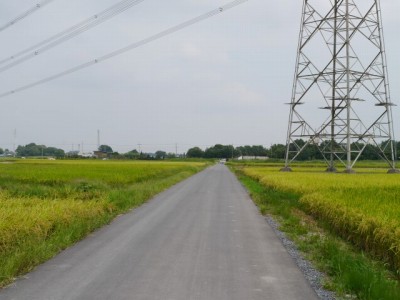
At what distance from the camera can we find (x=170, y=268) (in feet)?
23.3

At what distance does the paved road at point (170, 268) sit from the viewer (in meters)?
5.74

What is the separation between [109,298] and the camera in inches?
214

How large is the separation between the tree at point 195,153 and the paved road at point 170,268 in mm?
178513

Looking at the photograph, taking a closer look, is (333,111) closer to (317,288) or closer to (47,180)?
(47,180)

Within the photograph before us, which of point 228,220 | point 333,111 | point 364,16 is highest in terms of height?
point 364,16

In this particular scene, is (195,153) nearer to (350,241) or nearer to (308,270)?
(350,241)

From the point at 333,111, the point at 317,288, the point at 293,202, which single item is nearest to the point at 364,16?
the point at 333,111

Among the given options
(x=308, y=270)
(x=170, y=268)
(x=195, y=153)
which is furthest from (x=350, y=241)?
(x=195, y=153)

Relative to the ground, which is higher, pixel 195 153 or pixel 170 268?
pixel 195 153

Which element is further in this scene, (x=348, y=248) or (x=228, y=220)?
(x=228, y=220)

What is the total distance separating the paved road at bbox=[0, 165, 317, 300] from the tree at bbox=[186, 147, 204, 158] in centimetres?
17851

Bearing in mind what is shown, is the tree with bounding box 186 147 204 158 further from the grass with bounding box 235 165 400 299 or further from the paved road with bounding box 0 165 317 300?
the paved road with bounding box 0 165 317 300

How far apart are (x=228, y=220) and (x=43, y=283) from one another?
26.5 ft

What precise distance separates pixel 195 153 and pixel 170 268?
184405 millimetres
